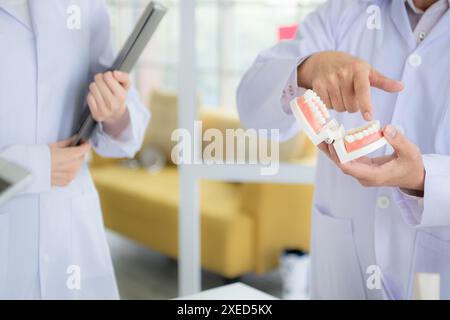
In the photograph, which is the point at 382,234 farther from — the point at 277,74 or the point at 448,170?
the point at 277,74

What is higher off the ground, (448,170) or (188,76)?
(188,76)

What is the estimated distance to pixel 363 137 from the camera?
0.91 m

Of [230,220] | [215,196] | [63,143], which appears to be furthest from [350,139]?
[215,196]

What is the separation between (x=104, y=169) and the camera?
171 inches

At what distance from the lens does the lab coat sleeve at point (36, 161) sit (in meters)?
1.20

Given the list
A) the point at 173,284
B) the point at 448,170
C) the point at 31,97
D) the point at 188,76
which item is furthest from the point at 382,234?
the point at 173,284

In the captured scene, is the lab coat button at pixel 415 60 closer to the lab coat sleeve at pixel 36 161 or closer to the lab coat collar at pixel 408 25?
the lab coat collar at pixel 408 25

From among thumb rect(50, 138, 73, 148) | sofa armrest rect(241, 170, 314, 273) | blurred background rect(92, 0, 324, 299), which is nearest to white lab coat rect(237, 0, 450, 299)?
thumb rect(50, 138, 73, 148)

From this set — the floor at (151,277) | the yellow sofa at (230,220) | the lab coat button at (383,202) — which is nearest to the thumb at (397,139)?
the lab coat button at (383,202)

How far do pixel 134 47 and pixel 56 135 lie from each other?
0.27m

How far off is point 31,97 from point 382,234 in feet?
2.53

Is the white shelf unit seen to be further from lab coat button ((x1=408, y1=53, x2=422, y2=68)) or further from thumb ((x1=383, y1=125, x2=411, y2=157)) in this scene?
thumb ((x1=383, y1=125, x2=411, y2=157))

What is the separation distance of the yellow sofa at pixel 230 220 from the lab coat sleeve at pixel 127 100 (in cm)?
146

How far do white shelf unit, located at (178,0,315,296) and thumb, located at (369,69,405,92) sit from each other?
4.03ft
